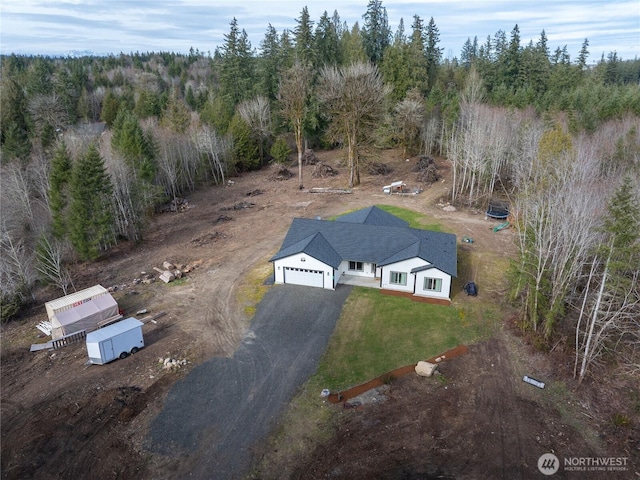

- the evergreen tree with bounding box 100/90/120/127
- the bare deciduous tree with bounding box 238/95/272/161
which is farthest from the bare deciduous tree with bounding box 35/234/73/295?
the evergreen tree with bounding box 100/90/120/127

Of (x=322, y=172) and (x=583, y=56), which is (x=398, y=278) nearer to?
(x=322, y=172)

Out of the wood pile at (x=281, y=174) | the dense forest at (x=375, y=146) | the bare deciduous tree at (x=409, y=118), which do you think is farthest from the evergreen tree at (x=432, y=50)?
the wood pile at (x=281, y=174)

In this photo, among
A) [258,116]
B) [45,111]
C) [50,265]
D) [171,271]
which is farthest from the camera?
[45,111]

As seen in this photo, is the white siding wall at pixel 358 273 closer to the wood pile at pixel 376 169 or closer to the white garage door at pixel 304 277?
the white garage door at pixel 304 277

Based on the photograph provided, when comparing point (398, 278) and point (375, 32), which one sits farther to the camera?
point (375, 32)

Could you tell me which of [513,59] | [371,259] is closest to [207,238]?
[371,259]

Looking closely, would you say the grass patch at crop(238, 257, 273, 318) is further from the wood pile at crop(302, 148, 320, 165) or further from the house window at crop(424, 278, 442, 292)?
the wood pile at crop(302, 148, 320, 165)

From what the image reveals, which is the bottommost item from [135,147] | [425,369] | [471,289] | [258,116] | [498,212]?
[425,369]
